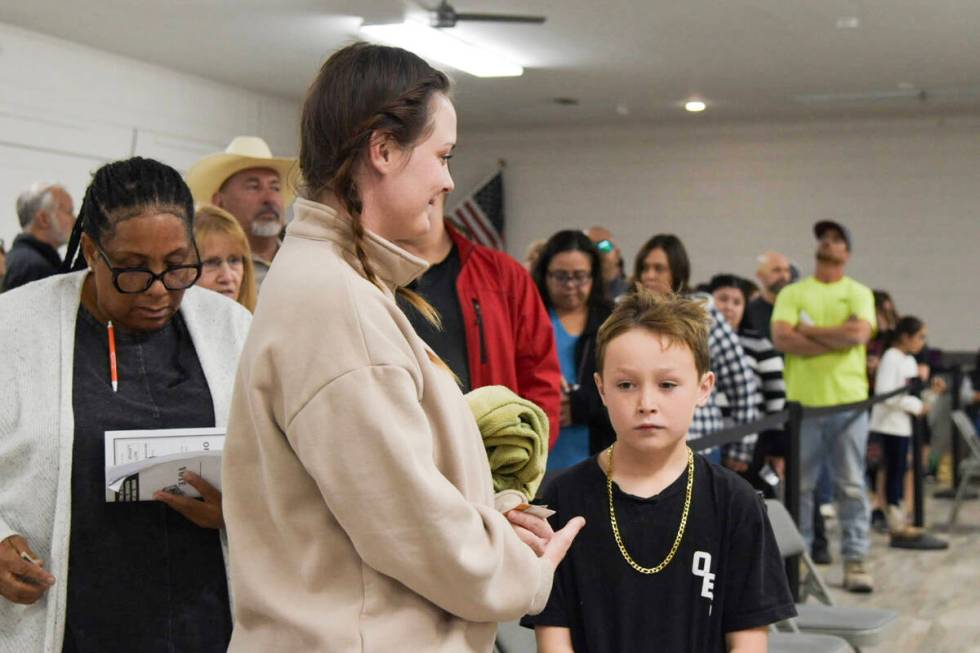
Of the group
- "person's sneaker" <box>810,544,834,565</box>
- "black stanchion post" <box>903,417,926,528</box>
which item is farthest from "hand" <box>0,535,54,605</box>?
"black stanchion post" <box>903,417,926,528</box>

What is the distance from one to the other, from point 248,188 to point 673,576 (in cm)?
226

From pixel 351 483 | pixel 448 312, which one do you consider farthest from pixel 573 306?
pixel 351 483

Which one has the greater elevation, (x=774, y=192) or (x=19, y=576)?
(x=774, y=192)

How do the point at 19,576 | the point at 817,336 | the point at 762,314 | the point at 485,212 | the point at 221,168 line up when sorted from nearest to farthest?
the point at 19,576 → the point at 221,168 → the point at 817,336 → the point at 762,314 → the point at 485,212

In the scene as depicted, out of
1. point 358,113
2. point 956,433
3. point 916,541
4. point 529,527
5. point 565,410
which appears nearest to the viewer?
point 358,113

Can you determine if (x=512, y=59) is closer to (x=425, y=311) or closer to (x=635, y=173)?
(x=635, y=173)

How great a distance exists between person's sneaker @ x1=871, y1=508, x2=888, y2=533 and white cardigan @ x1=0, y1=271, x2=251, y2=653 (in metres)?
6.70

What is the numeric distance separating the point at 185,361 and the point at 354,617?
780 mm

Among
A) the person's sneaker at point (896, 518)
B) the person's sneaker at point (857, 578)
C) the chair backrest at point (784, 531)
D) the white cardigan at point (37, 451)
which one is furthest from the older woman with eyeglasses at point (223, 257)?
the person's sneaker at point (896, 518)

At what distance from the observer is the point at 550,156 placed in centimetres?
1418

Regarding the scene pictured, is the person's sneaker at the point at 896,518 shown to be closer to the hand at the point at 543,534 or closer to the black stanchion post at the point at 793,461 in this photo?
the black stanchion post at the point at 793,461

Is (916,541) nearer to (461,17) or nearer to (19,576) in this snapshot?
(461,17)

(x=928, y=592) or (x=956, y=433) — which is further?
(x=956, y=433)

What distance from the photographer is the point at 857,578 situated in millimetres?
5902
